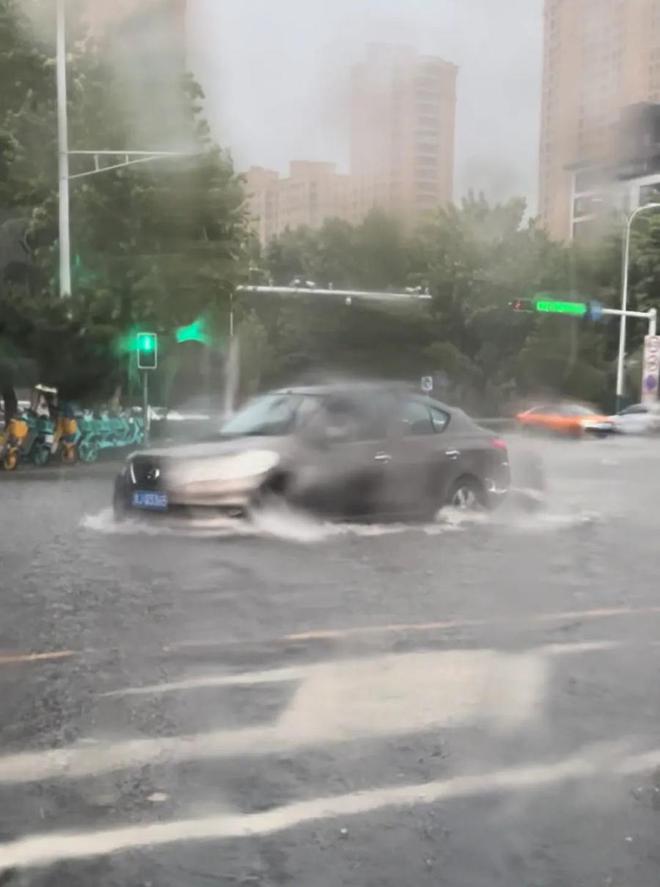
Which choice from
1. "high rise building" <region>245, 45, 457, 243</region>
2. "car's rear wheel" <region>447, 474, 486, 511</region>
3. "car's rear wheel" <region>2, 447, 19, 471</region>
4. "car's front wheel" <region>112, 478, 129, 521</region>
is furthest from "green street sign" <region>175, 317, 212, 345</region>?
"car's rear wheel" <region>2, 447, 19, 471</region>

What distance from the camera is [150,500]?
4.72m

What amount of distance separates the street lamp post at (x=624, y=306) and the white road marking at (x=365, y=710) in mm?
1005

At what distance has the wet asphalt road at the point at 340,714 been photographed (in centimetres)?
163

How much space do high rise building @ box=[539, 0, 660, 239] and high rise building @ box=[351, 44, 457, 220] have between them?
7cm

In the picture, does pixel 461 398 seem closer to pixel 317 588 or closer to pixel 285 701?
pixel 285 701

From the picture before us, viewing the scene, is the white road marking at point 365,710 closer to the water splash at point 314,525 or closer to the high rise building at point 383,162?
the water splash at point 314,525

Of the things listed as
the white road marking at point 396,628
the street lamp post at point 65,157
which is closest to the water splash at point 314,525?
the white road marking at point 396,628

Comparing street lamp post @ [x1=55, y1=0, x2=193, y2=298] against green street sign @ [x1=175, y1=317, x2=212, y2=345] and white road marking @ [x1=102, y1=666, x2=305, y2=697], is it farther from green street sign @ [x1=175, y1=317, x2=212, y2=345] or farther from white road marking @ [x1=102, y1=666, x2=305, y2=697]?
white road marking @ [x1=102, y1=666, x2=305, y2=697]

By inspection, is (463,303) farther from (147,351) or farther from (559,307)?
(147,351)

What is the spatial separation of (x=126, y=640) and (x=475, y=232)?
7.41 feet

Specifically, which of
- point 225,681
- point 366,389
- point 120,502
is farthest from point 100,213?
point 120,502

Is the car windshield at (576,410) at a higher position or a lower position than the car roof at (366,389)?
lower

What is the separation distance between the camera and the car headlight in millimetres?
4090

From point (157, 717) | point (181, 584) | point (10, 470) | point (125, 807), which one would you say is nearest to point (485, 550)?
point (181, 584)
